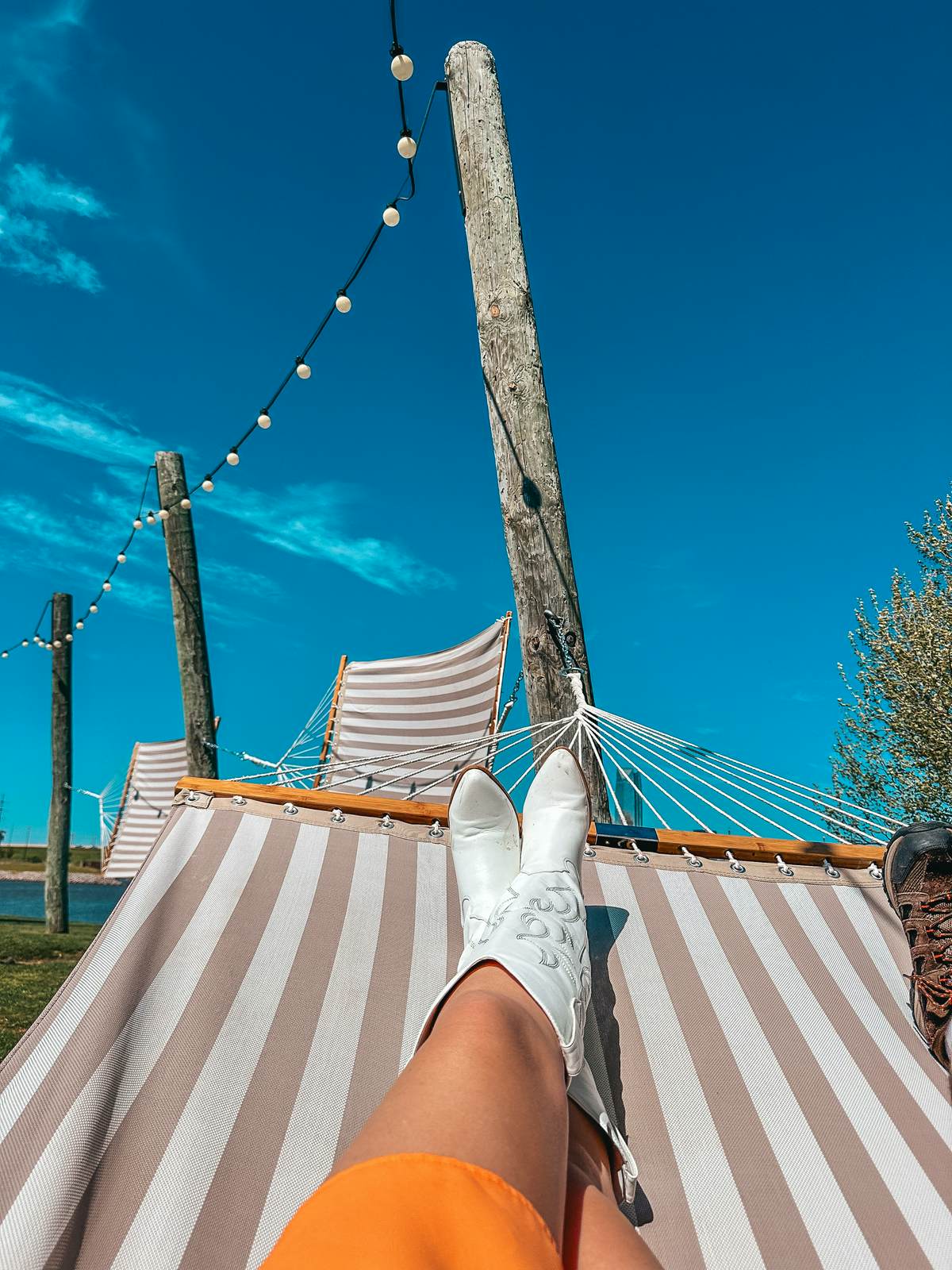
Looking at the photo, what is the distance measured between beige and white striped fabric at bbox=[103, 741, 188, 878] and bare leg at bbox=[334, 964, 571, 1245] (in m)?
8.04

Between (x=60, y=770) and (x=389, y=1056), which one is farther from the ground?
(x=60, y=770)

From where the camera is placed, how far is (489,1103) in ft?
2.22

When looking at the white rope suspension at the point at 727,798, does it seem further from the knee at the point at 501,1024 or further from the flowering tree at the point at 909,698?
the flowering tree at the point at 909,698

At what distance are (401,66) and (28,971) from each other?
602 centimetres

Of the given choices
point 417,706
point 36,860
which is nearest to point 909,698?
point 417,706

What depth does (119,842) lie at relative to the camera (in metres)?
8.60

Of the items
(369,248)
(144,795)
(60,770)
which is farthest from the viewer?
(60,770)

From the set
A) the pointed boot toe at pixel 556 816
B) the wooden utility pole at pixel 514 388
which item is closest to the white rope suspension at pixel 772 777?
the wooden utility pole at pixel 514 388

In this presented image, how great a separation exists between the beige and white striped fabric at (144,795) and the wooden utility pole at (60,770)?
1.76 feet

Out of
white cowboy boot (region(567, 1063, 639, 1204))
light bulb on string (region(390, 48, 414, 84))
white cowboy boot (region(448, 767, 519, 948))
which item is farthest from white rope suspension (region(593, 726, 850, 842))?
light bulb on string (region(390, 48, 414, 84))

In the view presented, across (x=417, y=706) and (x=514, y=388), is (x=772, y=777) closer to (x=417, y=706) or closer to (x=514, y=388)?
(x=514, y=388)

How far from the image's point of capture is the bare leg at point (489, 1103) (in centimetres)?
61

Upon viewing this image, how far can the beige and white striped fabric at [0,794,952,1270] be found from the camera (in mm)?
941

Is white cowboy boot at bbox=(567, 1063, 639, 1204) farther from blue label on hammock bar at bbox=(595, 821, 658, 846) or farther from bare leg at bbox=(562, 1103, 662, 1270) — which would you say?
blue label on hammock bar at bbox=(595, 821, 658, 846)
